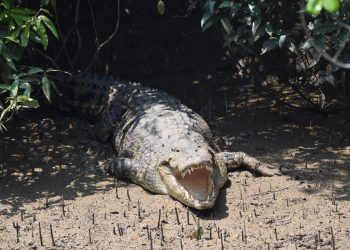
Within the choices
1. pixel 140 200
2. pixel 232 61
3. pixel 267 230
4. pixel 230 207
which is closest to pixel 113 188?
pixel 140 200

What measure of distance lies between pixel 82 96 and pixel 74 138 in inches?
36.7

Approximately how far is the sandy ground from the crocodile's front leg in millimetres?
80

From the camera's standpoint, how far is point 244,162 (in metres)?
5.29

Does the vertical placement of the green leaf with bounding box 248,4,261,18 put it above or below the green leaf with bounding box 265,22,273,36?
above

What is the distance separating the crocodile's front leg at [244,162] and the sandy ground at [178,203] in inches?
3.2

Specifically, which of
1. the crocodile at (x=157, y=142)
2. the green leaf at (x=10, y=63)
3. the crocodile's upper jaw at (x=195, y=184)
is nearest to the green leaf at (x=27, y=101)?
the green leaf at (x=10, y=63)

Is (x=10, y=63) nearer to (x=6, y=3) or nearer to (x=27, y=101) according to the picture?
(x=27, y=101)

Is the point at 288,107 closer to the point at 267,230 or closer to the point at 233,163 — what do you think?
the point at 233,163

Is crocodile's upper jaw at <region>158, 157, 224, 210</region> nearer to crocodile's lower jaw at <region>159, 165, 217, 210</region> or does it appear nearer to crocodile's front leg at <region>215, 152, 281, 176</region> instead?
crocodile's lower jaw at <region>159, 165, 217, 210</region>

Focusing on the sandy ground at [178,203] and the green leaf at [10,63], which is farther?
the green leaf at [10,63]

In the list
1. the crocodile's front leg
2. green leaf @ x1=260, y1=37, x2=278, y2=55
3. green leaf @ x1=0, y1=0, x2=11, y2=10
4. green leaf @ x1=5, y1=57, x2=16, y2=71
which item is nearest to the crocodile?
the crocodile's front leg

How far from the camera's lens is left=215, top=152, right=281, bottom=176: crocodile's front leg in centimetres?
518

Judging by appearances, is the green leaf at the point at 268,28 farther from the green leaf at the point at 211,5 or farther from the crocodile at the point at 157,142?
the crocodile at the point at 157,142

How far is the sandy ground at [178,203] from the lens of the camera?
4238 mm
